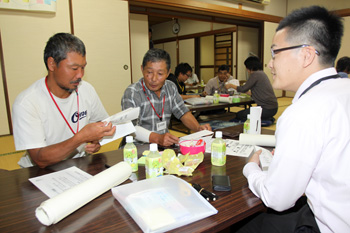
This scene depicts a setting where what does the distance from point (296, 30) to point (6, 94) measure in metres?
4.67

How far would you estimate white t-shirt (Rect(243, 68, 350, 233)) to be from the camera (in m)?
0.80

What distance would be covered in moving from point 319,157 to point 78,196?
0.85 meters

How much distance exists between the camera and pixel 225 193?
998 mm

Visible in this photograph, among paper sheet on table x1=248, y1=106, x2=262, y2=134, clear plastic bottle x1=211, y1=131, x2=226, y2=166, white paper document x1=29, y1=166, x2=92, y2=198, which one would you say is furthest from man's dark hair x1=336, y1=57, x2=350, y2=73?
white paper document x1=29, y1=166, x2=92, y2=198

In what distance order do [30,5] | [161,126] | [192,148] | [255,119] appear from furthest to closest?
[30,5], [161,126], [255,119], [192,148]

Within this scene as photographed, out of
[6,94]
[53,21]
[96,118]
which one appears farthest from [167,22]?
[96,118]

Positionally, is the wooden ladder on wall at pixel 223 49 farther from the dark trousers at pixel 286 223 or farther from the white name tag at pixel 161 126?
the dark trousers at pixel 286 223

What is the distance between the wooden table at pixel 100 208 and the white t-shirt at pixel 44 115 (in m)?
0.21

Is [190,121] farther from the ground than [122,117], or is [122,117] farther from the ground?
[122,117]

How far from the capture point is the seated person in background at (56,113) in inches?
51.9

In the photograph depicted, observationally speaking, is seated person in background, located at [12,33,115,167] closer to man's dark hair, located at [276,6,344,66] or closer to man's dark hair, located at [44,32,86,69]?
man's dark hair, located at [44,32,86,69]

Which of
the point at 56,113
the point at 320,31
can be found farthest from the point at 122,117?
the point at 320,31

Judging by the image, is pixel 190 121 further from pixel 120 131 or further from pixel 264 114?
pixel 264 114

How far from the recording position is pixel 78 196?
0.87 metres
